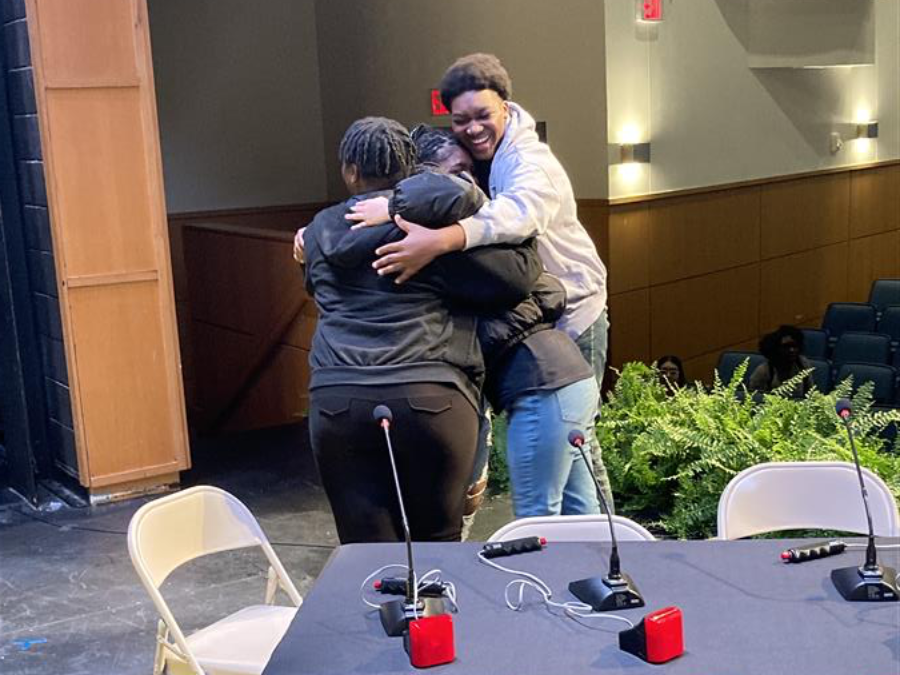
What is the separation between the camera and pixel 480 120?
9.18 ft

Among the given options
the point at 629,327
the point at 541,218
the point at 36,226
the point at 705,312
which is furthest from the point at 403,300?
the point at 705,312

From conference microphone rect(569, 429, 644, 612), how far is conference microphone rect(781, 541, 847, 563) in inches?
13.2

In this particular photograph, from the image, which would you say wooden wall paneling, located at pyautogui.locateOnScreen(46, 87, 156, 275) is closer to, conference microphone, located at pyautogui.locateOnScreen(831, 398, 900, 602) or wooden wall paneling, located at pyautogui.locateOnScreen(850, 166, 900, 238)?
conference microphone, located at pyautogui.locateOnScreen(831, 398, 900, 602)

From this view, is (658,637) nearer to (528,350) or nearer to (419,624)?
(419,624)

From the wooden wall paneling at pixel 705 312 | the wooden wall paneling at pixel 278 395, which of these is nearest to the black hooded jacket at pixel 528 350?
the wooden wall paneling at pixel 278 395

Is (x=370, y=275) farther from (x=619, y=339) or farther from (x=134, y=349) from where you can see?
(x=619, y=339)

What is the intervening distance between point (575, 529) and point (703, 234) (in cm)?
672

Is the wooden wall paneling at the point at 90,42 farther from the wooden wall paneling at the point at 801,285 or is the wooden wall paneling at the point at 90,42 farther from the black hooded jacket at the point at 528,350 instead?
the wooden wall paneling at the point at 801,285

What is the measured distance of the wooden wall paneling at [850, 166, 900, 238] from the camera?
35.3ft

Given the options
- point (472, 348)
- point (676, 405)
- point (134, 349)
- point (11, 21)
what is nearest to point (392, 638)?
point (472, 348)

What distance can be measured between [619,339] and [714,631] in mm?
6449

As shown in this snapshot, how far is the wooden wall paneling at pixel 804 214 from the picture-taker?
31.5 feet

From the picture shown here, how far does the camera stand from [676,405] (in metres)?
4.75

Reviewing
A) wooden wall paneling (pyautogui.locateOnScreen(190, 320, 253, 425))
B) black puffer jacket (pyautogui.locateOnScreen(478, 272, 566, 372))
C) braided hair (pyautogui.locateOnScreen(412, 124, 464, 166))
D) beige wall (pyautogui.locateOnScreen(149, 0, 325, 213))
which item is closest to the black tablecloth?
black puffer jacket (pyautogui.locateOnScreen(478, 272, 566, 372))
